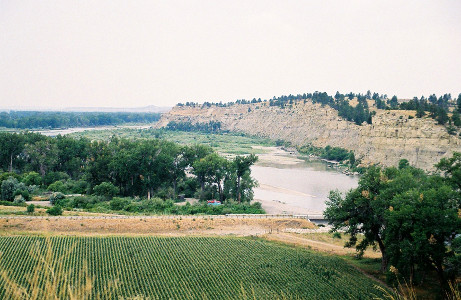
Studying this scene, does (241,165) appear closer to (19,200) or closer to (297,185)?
(297,185)

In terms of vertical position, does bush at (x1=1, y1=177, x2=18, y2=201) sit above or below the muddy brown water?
above

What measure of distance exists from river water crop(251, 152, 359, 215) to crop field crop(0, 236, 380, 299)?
59.5 feet

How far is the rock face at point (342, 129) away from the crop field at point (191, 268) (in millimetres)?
45398

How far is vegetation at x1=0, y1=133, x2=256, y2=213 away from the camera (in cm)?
4791

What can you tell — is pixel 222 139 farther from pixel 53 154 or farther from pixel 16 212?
pixel 16 212

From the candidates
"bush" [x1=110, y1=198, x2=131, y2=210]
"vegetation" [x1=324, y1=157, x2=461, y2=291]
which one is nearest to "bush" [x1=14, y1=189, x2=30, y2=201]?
"bush" [x1=110, y1=198, x2=131, y2=210]

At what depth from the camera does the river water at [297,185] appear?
1895 inches

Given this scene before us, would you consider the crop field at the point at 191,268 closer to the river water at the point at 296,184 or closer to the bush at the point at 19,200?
the bush at the point at 19,200

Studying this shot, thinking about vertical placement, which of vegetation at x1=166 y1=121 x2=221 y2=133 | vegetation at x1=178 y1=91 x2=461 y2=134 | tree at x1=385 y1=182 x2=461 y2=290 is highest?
vegetation at x1=178 y1=91 x2=461 y2=134

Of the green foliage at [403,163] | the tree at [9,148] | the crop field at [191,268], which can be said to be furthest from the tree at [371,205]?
the tree at [9,148]

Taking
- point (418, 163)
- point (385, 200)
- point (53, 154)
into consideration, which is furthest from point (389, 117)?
point (53, 154)

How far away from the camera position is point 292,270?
23969mm

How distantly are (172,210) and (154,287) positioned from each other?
→ 68.4ft

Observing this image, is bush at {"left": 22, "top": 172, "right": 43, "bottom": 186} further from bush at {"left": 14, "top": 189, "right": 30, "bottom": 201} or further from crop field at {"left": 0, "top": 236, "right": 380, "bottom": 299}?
crop field at {"left": 0, "top": 236, "right": 380, "bottom": 299}
